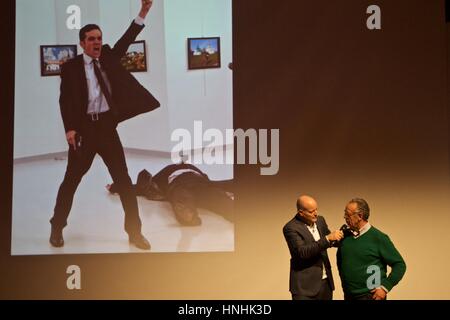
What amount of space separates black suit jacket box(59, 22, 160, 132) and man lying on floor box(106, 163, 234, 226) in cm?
46

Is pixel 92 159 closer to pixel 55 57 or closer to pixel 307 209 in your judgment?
→ pixel 55 57

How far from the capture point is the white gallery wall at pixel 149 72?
5.21m

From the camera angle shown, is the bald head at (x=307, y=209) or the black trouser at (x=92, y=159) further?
the black trouser at (x=92, y=159)

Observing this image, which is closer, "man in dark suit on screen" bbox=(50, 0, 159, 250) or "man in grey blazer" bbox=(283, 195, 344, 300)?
"man in grey blazer" bbox=(283, 195, 344, 300)

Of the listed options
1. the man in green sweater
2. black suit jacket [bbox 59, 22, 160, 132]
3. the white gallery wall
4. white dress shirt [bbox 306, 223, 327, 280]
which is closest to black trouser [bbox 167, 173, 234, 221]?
the white gallery wall

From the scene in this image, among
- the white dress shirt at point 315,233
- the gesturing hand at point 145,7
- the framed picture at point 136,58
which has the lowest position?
the white dress shirt at point 315,233

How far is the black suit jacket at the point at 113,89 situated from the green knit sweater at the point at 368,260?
2.06m

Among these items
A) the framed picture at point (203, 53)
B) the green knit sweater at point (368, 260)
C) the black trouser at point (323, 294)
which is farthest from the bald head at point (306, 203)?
the framed picture at point (203, 53)

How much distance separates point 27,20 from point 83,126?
2.67 feet

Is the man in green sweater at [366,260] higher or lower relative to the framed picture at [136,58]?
lower

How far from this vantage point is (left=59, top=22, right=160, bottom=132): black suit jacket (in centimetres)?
520

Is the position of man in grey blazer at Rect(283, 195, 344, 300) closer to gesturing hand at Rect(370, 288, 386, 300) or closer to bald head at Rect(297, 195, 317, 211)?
bald head at Rect(297, 195, 317, 211)

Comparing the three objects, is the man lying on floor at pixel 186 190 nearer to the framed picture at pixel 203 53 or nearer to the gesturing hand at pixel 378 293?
the framed picture at pixel 203 53
